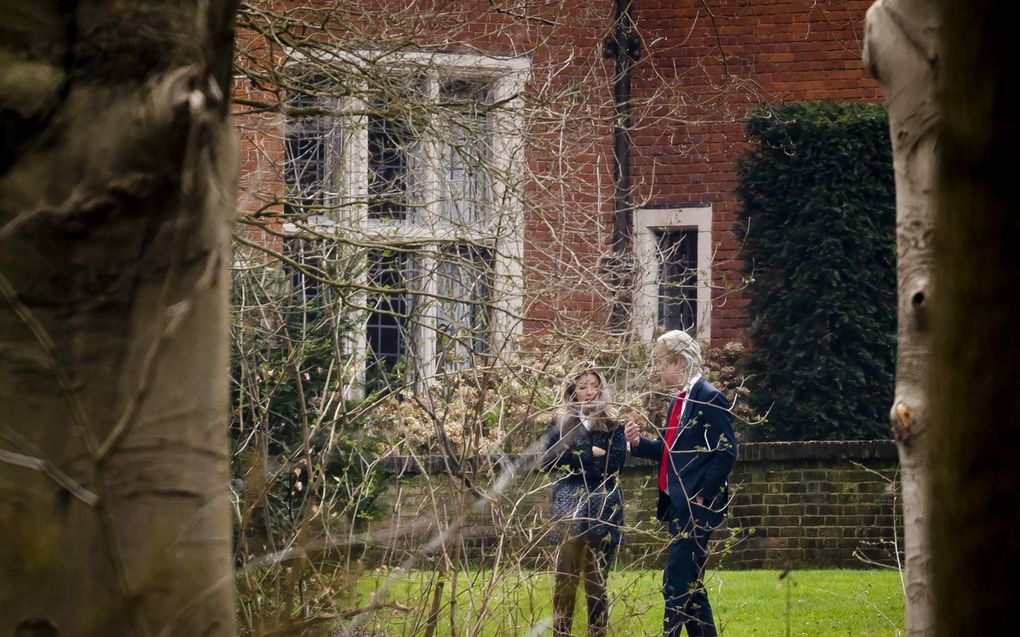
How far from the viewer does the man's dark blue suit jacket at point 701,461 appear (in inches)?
299

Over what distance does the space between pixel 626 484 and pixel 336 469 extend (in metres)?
4.24

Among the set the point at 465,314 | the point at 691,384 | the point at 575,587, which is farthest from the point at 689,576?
the point at 465,314

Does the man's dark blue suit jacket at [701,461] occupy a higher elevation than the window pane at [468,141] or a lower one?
lower

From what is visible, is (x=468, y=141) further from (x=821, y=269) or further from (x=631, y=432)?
(x=821, y=269)

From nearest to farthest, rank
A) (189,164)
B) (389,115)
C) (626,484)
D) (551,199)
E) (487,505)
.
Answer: (189,164), (487,505), (389,115), (551,199), (626,484)

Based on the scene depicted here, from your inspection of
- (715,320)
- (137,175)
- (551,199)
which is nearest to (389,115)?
(551,199)

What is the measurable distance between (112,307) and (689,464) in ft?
18.2

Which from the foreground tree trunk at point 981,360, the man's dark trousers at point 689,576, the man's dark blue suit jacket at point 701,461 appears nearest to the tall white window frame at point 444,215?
the man's dark blue suit jacket at point 701,461

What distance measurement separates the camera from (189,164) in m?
2.17

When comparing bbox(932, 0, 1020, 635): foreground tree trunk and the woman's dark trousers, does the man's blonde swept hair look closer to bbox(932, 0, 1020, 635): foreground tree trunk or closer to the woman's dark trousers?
the woman's dark trousers

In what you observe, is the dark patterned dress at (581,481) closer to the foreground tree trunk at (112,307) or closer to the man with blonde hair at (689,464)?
the man with blonde hair at (689,464)

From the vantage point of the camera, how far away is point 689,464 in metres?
7.46

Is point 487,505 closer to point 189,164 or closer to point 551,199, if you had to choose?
point 551,199

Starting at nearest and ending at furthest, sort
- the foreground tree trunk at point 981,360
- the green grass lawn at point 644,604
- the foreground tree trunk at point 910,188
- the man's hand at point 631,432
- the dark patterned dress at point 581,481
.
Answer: the foreground tree trunk at point 981,360 < the foreground tree trunk at point 910,188 < the green grass lawn at point 644,604 < the dark patterned dress at point 581,481 < the man's hand at point 631,432
